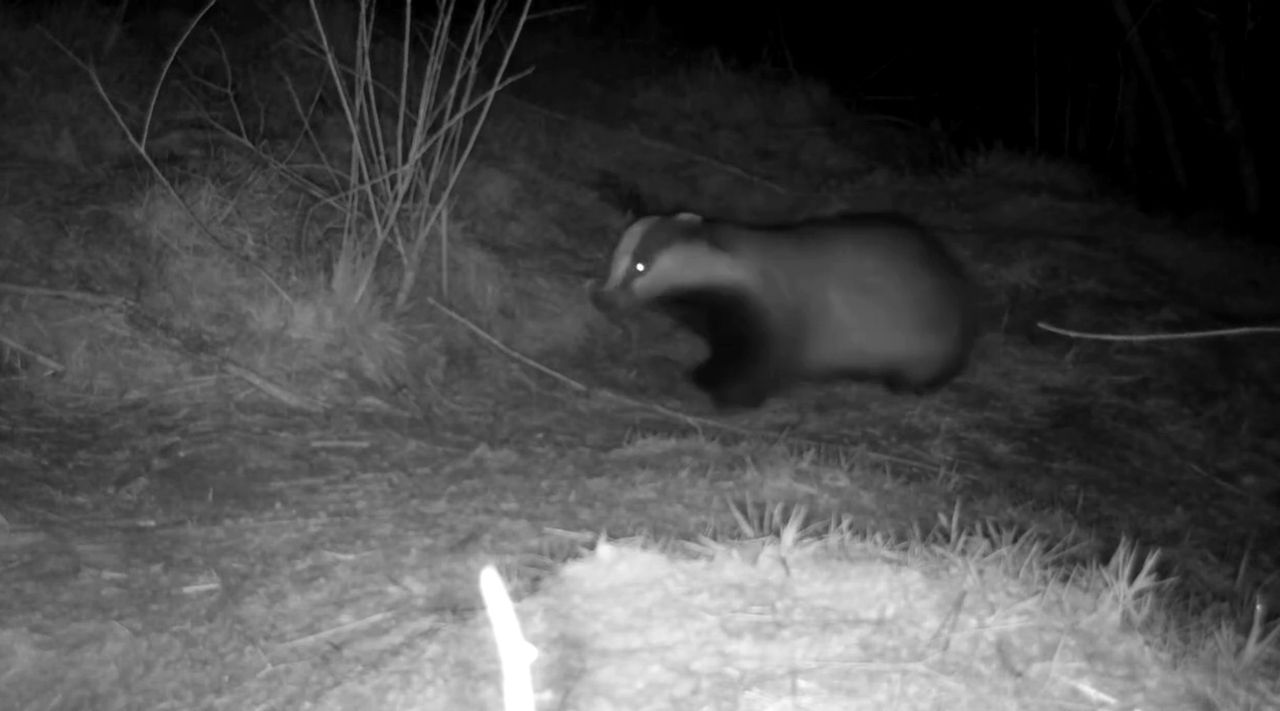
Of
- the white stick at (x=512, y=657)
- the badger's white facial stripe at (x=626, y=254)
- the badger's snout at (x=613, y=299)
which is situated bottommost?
the badger's snout at (x=613, y=299)

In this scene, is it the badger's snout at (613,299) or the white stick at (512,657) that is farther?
the badger's snout at (613,299)

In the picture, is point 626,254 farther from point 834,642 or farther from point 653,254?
point 834,642

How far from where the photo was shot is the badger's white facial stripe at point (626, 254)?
5.39 meters

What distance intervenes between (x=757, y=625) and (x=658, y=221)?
319cm

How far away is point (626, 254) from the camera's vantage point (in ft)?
17.8

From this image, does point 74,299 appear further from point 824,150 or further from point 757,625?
point 824,150

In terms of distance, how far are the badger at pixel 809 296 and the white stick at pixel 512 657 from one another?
2851 millimetres

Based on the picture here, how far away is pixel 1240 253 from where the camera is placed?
7383 mm

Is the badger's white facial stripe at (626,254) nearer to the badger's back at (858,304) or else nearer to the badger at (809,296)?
the badger at (809,296)

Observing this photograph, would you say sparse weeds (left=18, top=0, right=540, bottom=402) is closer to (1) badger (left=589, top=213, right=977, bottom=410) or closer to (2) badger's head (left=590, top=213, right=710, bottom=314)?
(2) badger's head (left=590, top=213, right=710, bottom=314)

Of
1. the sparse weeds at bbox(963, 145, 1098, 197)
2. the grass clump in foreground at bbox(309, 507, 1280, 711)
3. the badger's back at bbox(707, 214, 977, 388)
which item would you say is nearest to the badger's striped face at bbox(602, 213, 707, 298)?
the badger's back at bbox(707, 214, 977, 388)

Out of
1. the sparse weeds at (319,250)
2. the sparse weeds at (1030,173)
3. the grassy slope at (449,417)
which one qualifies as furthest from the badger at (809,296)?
the sparse weeds at (1030,173)

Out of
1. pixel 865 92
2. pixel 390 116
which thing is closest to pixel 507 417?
pixel 390 116

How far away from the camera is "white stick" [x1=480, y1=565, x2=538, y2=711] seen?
2188 millimetres
